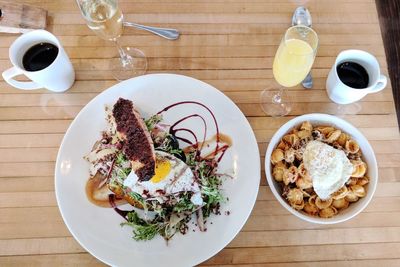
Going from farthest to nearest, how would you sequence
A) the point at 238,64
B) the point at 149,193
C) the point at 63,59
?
1. the point at 238,64
2. the point at 63,59
3. the point at 149,193

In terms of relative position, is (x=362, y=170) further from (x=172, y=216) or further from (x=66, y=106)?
(x=66, y=106)

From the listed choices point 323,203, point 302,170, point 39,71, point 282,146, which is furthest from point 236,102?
point 39,71

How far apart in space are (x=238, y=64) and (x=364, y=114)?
1.59ft

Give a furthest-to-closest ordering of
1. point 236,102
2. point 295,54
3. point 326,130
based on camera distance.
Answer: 1. point 236,102
2. point 326,130
3. point 295,54

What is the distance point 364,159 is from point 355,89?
23 cm

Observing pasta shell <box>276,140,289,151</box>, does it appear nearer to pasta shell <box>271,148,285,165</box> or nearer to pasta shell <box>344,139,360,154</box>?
pasta shell <box>271,148,285,165</box>

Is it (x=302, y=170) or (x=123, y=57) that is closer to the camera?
(x=302, y=170)

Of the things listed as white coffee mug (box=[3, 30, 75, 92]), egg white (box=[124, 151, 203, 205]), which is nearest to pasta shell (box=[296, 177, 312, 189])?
egg white (box=[124, 151, 203, 205])

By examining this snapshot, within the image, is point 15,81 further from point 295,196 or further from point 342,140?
point 342,140

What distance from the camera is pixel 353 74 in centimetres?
133

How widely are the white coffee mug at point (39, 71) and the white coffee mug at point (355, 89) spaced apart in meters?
0.90

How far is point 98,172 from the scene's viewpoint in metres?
1.25

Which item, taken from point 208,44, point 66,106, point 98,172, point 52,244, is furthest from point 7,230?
point 208,44

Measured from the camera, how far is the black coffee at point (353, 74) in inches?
52.1
